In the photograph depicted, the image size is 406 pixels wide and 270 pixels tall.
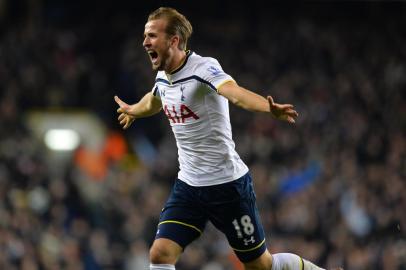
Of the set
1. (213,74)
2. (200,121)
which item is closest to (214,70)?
(213,74)

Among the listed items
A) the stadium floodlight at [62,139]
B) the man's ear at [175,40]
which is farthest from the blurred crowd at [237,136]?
the man's ear at [175,40]

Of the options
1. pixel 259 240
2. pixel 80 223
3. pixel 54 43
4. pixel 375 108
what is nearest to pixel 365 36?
pixel 375 108

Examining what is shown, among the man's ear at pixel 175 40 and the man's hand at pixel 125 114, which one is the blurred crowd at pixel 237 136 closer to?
the man's hand at pixel 125 114

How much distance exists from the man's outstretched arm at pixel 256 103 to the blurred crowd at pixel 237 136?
4.90 metres

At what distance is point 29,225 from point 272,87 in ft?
24.0

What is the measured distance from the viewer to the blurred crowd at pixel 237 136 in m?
13.2

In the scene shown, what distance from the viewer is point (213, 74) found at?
6.49 metres

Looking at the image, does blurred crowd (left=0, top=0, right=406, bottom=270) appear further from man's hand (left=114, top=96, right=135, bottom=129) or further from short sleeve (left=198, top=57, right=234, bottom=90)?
short sleeve (left=198, top=57, right=234, bottom=90)

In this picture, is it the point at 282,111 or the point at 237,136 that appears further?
the point at 237,136

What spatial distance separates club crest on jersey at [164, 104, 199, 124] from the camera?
6.68m

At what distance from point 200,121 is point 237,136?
35.0 ft

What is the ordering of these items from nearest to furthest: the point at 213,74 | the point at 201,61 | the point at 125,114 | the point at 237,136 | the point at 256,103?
1. the point at 256,103
2. the point at 213,74
3. the point at 201,61
4. the point at 125,114
5. the point at 237,136

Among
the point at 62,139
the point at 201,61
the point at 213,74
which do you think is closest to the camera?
the point at 213,74

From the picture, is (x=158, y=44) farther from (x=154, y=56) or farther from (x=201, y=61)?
(x=201, y=61)
